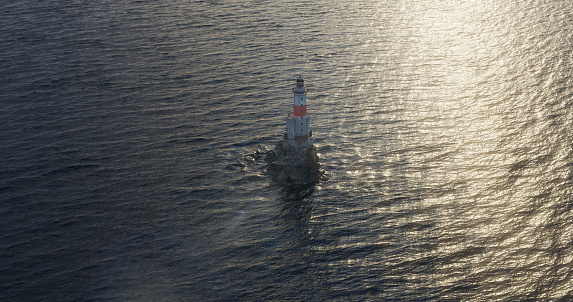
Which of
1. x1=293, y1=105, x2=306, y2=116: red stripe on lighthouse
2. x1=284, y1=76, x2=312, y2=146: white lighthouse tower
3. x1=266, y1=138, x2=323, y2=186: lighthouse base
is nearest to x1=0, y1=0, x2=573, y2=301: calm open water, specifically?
x1=266, y1=138, x2=323, y2=186: lighthouse base

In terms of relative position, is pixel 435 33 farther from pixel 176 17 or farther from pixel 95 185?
pixel 95 185

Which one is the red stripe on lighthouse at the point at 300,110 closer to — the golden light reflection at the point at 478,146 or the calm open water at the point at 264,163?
the calm open water at the point at 264,163

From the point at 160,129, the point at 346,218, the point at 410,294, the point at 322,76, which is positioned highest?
the point at 322,76

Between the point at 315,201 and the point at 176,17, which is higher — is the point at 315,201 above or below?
below

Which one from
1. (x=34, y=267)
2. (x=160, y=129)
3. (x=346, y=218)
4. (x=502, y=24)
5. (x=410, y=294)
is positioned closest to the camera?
(x=410, y=294)

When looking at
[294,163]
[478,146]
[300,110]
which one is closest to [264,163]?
[294,163]

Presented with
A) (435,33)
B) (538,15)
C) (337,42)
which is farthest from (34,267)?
(538,15)

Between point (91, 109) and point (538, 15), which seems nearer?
point (91, 109)
